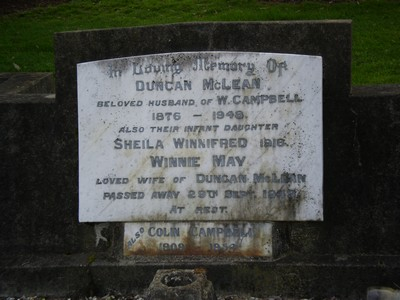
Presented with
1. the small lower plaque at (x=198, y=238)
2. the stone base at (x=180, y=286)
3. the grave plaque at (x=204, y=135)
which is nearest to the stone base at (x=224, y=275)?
the small lower plaque at (x=198, y=238)

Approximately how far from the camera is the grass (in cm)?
948

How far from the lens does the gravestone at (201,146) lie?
4.49m

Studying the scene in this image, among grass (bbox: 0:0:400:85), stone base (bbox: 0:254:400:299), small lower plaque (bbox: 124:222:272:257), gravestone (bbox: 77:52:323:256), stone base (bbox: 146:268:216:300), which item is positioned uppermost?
grass (bbox: 0:0:400:85)

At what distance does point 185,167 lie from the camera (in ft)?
15.0

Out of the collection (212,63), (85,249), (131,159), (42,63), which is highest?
(42,63)

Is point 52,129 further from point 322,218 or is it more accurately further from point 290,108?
point 322,218

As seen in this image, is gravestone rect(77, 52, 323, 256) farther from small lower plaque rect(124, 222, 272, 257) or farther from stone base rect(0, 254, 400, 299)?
stone base rect(0, 254, 400, 299)

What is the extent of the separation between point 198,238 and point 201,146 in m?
0.60

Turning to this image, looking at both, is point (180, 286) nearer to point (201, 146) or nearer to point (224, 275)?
point (224, 275)

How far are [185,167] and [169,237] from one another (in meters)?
0.47

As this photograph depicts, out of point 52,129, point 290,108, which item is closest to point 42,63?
point 52,129

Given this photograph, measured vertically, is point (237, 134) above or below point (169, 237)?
above

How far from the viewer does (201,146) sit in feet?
14.9

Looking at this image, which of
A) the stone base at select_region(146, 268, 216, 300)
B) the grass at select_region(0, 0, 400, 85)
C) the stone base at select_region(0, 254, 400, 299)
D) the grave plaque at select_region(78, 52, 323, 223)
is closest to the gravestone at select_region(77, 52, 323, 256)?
the grave plaque at select_region(78, 52, 323, 223)
